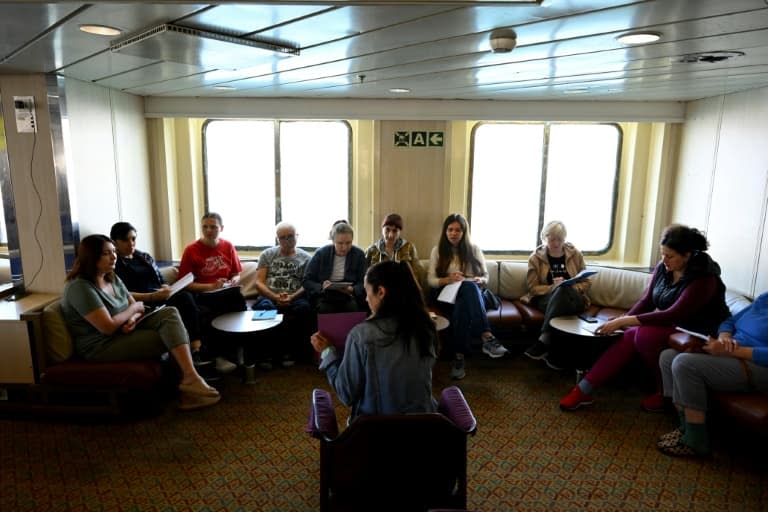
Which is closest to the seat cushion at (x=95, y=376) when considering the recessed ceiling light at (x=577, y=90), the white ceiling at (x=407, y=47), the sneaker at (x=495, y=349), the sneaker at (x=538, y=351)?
the white ceiling at (x=407, y=47)

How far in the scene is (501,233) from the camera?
21.2 feet

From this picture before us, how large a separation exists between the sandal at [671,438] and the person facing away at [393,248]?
2.51 meters

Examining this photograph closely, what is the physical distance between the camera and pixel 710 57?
322 cm

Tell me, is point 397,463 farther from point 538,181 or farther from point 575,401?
point 538,181

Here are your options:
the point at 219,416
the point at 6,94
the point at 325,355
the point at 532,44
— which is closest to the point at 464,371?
the point at 219,416

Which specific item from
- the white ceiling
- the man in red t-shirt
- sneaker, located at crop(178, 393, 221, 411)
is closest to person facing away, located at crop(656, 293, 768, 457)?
the white ceiling

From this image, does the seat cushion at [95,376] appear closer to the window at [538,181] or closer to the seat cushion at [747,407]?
the seat cushion at [747,407]

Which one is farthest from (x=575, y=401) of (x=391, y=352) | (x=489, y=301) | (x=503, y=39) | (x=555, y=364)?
(x=503, y=39)

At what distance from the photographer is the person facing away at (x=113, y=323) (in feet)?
11.8

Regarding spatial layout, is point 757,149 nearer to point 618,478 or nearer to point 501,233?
point 501,233

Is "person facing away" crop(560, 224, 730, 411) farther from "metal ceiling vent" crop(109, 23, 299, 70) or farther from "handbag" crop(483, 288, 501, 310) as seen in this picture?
"metal ceiling vent" crop(109, 23, 299, 70)

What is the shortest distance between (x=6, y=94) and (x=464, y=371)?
450 centimetres

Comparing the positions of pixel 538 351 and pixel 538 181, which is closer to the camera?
pixel 538 351

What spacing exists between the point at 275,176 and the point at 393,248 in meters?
2.07
